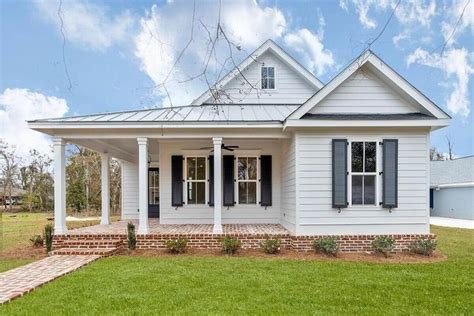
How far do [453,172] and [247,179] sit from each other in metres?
16.9

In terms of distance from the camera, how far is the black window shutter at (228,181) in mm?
11047

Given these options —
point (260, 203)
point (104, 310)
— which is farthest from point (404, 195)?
point (104, 310)

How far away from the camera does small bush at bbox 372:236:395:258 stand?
27.7 ft

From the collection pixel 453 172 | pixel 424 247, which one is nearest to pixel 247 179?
pixel 424 247

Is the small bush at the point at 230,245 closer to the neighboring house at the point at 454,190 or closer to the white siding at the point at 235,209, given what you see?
the white siding at the point at 235,209

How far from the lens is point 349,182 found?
882cm

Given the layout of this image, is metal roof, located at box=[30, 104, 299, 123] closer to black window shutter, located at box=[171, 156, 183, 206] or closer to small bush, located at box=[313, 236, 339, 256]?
black window shutter, located at box=[171, 156, 183, 206]

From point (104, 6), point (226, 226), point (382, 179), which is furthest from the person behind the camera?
point (226, 226)

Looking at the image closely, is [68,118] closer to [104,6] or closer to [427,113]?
[104,6]

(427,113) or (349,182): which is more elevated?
(427,113)

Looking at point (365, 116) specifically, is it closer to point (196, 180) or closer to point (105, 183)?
point (196, 180)

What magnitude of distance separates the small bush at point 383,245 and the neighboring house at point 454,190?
1341 centimetres

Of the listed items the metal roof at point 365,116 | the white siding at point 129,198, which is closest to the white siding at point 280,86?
the metal roof at point 365,116

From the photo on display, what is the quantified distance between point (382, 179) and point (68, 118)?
26.3 ft
